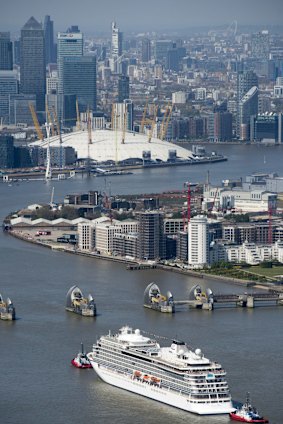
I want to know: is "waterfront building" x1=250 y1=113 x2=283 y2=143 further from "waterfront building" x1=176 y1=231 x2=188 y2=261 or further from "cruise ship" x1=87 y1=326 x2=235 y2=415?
"cruise ship" x1=87 y1=326 x2=235 y2=415

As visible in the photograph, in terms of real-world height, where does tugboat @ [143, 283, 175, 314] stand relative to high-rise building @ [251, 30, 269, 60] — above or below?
above

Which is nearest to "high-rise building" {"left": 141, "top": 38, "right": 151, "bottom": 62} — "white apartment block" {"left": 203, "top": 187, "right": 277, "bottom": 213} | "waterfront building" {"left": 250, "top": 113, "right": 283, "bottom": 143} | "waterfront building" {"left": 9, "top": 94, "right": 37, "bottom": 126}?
"waterfront building" {"left": 9, "top": 94, "right": 37, "bottom": 126}

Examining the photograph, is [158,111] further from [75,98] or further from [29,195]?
[29,195]

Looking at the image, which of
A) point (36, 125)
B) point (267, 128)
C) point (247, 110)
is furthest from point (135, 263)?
point (247, 110)

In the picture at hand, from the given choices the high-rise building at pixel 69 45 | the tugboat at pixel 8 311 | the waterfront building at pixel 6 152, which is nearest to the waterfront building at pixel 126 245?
the tugboat at pixel 8 311

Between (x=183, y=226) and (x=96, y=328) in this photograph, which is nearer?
(x=96, y=328)

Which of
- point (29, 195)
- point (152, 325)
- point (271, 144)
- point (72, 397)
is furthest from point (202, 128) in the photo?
point (72, 397)

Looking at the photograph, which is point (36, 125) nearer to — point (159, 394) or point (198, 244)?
point (198, 244)
